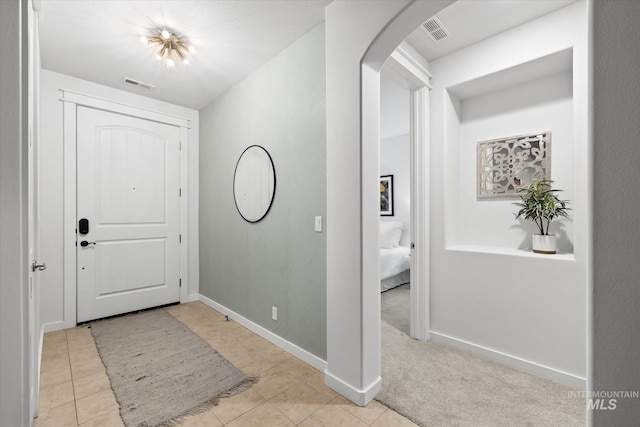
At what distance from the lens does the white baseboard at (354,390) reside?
167 cm

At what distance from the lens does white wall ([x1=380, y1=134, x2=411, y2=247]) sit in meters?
5.04

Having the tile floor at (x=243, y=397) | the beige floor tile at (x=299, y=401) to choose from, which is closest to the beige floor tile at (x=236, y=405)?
the tile floor at (x=243, y=397)

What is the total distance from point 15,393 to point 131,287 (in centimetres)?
258

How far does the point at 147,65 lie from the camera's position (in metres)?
2.62

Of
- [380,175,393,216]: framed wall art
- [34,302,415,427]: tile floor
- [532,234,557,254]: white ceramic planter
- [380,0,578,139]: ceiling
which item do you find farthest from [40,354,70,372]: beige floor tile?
[380,175,393,216]: framed wall art

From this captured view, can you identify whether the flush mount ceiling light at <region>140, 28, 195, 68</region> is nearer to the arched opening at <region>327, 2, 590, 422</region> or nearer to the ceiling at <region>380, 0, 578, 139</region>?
the arched opening at <region>327, 2, 590, 422</region>

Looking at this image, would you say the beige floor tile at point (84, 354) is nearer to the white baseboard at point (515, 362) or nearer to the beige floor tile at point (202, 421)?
the beige floor tile at point (202, 421)

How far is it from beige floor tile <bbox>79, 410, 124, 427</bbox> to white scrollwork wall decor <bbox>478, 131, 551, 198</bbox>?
3.09 meters

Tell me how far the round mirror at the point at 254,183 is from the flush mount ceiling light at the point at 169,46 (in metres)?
0.94

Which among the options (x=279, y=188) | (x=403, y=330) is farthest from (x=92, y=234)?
(x=403, y=330)

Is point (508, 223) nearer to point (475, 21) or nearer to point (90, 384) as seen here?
point (475, 21)

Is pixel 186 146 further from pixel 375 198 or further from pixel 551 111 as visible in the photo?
pixel 551 111

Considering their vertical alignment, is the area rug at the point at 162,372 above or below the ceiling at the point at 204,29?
below
